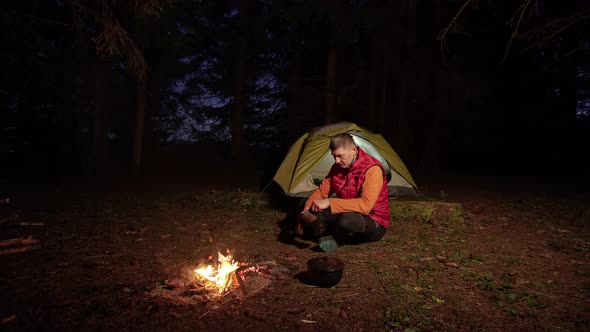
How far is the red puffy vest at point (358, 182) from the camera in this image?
3992 mm

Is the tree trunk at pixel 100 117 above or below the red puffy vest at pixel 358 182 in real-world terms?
above

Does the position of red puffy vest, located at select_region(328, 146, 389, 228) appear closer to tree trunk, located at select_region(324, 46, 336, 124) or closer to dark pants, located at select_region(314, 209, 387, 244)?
dark pants, located at select_region(314, 209, 387, 244)

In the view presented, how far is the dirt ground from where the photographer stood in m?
2.66

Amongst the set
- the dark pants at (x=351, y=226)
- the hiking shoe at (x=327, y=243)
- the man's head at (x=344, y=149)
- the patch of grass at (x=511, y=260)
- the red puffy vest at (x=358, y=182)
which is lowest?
the patch of grass at (x=511, y=260)

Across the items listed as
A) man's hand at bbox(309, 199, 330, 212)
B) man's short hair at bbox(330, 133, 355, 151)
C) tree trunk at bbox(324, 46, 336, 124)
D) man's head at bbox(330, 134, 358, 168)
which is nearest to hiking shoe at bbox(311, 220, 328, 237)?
man's hand at bbox(309, 199, 330, 212)

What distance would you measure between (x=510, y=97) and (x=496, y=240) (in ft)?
36.7

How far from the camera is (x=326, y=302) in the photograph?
2953mm

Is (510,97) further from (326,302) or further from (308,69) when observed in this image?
(326,302)

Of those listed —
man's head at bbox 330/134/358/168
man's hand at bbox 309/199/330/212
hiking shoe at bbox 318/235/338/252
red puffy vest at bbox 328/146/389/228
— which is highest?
man's head at bbox 330/134/358/168

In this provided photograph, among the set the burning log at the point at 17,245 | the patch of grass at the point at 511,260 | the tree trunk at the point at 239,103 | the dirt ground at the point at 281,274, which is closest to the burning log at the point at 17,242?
the burning log at the point at 17,245

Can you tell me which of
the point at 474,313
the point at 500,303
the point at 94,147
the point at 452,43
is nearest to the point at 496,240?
the point at 500,303

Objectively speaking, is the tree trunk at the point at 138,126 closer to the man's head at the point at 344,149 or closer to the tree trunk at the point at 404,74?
the tree trunk at the point at 404,74

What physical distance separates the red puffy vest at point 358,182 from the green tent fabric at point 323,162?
6.52 ft

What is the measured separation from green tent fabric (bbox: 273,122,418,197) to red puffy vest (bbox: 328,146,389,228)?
199cm
